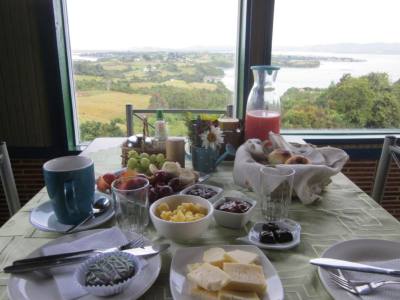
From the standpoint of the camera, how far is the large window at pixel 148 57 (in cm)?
193

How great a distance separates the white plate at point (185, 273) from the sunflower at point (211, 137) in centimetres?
48

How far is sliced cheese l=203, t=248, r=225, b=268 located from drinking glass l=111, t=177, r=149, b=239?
0.19 m

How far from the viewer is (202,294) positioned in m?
0.50

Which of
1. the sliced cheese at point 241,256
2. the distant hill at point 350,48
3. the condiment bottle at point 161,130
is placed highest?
the distant hill at point 350,48

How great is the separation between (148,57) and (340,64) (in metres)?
1.26

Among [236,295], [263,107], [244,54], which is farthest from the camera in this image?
[244,54]

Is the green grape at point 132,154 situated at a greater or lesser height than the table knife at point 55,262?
greater

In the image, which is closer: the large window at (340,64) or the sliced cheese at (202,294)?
the sliced cheese at (202,294)

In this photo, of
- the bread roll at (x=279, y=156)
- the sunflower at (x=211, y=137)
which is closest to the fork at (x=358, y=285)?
the bread roll at (x=279, y=156)

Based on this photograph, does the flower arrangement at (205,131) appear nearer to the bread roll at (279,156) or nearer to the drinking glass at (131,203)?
the bread roll at (279,156)

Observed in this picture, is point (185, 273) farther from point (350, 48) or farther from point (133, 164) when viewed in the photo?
point (350, 48)

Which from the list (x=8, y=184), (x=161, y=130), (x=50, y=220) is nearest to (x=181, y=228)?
(x=50, y=220)

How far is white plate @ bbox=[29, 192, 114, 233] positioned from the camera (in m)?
0.72

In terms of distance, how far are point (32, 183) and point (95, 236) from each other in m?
1.63
